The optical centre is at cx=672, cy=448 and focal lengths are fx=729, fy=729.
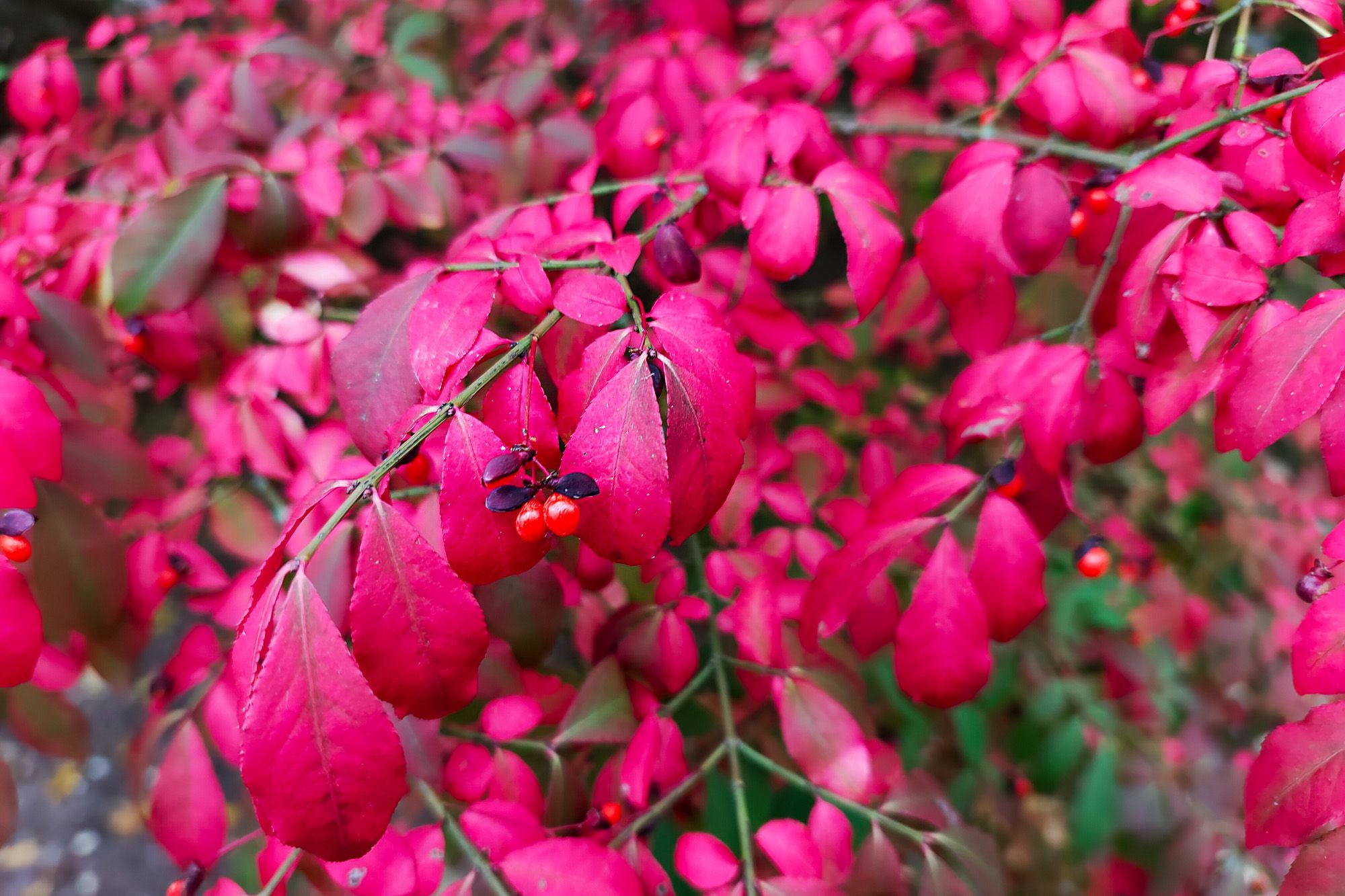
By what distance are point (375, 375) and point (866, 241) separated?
0.45 m

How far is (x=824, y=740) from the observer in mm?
758

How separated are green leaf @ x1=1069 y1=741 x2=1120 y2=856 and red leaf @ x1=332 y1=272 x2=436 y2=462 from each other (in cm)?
135

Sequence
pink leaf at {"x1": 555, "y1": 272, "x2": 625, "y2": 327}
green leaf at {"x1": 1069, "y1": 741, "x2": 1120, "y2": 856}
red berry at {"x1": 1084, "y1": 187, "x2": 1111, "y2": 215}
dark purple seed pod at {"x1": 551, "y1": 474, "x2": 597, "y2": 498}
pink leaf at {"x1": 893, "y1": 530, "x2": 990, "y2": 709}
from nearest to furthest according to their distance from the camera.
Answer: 1. dark purple seed pod at {"x1": 551, "y1": 474, "x2": 597, "y2": 498}
2. pink leaf at {"x1": 555, "y1": 272, "x2": 625, "y2": 327}
3. pink leaf at {"x1": 893, "y1": 530, "x2": 990, "y2": 709}
4. red berry at {"x1": 1084, "y1": 187, "x2": 1111, "y2": 215}
5. green leaf at {"x1": 1069, "y1": 741, "x2": 1120, "y2": 856}

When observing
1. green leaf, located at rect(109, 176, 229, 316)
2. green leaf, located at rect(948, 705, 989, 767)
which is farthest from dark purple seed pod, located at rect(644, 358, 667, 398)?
green leaf, located at rect(948, 705, 989, 767)

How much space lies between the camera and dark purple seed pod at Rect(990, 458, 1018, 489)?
702mm

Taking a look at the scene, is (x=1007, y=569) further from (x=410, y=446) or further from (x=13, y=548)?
(x=13, y=548)

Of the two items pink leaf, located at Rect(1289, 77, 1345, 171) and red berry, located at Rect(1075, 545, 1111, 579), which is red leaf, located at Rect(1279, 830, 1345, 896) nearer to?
red berry, located at Rect(1075, 545, 1111, 579)

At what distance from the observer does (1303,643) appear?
52cm

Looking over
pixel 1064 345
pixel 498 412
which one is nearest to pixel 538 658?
pixel 498 412

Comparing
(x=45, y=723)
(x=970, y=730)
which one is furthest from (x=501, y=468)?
(x=970, y=730)

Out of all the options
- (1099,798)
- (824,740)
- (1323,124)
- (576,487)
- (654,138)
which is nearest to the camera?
(576,487)

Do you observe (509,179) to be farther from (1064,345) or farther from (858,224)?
(1064,345)

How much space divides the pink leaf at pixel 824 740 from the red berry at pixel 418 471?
0.44 meters

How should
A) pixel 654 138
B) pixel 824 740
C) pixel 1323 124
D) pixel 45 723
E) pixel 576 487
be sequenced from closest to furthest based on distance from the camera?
pixel 576 487, pixel 1323 124, pixel 824 740, pixel 45 723, pixel 654 138
